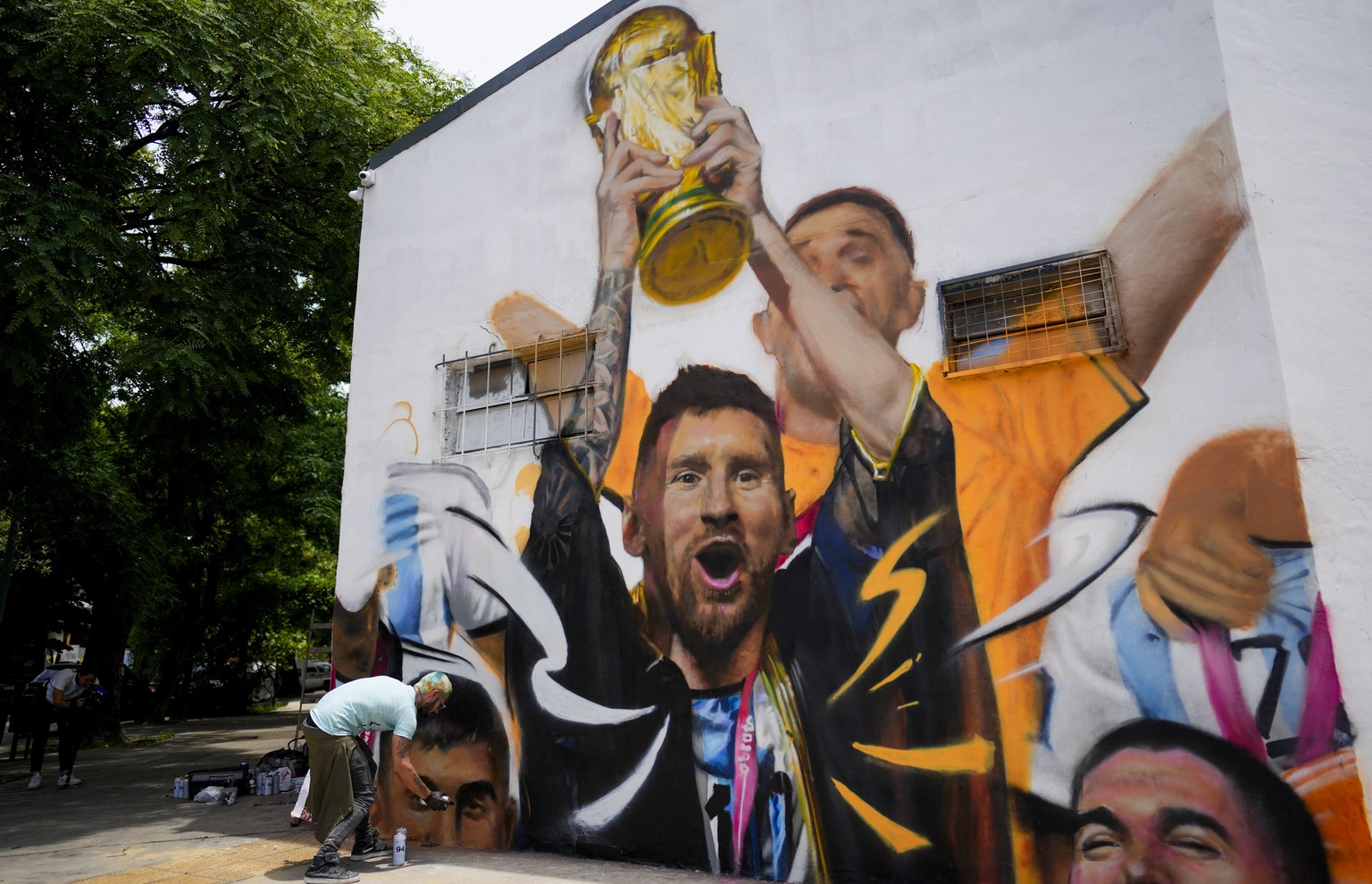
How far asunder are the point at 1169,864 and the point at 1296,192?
3732mm

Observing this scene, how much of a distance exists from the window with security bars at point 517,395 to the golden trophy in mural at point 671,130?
933 millimetres

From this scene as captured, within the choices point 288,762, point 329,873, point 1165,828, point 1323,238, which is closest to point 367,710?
point 329,873

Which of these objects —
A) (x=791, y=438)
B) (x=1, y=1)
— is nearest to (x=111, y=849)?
(x=791, y=438)

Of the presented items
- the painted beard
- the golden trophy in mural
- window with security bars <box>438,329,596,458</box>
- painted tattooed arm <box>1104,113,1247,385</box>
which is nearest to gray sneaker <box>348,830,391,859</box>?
the painted beard

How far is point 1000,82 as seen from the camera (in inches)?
241

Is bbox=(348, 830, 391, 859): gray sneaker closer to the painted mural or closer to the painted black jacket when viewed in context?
the painted mural

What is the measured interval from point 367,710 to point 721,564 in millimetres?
2735

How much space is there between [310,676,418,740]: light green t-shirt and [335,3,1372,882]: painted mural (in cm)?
91

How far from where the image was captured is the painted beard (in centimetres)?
648

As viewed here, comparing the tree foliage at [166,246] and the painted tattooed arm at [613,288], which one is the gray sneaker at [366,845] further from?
the tree foliage at [166,246]

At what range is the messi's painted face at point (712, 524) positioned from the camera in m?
6.50

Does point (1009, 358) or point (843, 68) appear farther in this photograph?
point (843, 68)

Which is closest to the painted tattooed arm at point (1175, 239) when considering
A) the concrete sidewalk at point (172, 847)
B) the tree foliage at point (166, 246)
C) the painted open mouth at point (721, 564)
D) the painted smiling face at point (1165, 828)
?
the painted smiling face at point (1165, 828)

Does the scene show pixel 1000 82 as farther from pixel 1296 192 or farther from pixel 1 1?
pixel 1 1
